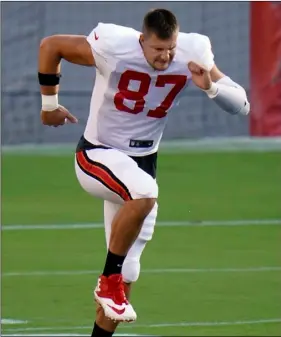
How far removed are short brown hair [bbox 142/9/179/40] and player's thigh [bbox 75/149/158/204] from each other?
2.34ft

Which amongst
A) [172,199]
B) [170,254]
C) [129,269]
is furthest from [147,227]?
[172,199]

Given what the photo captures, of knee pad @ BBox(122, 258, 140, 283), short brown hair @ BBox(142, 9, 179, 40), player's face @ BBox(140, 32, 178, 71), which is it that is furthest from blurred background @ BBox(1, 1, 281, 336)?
short brown hair @ BBox(142, 9, 179, 40)

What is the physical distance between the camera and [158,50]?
6637mm

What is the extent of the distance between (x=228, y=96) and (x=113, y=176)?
2.35 ft

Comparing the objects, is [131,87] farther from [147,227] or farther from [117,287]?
[117,287]

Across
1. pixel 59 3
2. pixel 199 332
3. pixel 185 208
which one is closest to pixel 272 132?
pixel 59 3

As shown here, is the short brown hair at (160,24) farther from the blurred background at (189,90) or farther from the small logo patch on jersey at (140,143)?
the blurred background at (189,90)

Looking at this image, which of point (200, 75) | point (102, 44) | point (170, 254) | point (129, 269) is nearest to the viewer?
point (200, 75)

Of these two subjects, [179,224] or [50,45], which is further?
[179,224]

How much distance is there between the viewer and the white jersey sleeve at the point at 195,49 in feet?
22.4

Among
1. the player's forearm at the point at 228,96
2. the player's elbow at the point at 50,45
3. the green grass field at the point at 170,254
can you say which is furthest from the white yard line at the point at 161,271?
the player's elbow at the point at 50,45

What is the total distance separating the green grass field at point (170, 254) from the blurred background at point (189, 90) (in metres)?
1.41

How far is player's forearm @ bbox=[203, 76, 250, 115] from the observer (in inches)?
266

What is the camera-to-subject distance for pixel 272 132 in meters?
16.8
